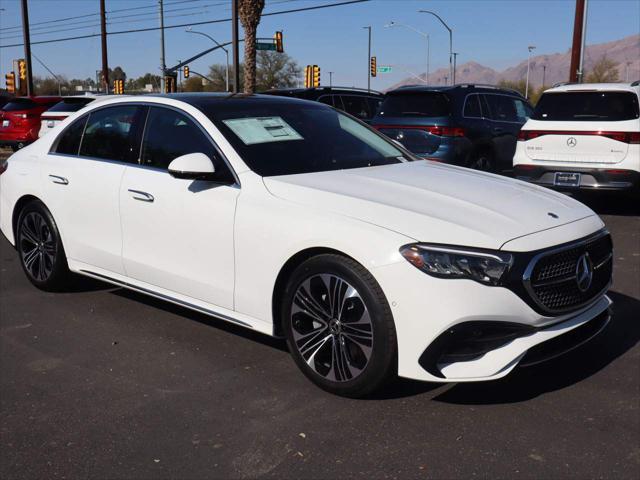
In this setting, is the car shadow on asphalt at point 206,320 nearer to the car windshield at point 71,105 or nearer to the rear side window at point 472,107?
the rear side window at point 472,107

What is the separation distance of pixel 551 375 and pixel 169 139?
2789 millimetres

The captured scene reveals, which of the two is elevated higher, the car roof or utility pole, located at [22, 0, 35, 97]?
utility pole, located at [22, 0, 35, 97]

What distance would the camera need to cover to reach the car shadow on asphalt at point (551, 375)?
365 cm

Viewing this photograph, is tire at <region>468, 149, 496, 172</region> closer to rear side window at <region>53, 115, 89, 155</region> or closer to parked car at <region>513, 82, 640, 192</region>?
parked car at <region>513, 82, 640, 192</region>

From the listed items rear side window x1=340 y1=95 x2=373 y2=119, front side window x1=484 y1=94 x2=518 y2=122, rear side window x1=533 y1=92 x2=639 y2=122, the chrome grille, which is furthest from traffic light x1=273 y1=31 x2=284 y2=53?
the chrome grille

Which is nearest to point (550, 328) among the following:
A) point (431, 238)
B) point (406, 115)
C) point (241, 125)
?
point (431, 238)

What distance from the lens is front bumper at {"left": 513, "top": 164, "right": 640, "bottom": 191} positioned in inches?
335

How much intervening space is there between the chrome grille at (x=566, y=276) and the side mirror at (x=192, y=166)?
1881 millimetres

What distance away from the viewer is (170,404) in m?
3.59

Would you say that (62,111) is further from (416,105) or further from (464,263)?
(464,263)

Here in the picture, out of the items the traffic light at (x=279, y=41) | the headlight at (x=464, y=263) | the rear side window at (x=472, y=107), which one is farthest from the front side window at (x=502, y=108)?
the traffic light at (x=279, y=41)

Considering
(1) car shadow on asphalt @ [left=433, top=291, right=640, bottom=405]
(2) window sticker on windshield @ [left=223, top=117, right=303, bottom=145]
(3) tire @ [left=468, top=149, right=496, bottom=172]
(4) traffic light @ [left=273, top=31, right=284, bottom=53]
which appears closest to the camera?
(1) car shadow on asphalt @ [left=433, top=291, right=640, bottom=405]

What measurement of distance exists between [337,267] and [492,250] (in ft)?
2.50

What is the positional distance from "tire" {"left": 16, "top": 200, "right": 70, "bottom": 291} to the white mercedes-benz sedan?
0.08ft
